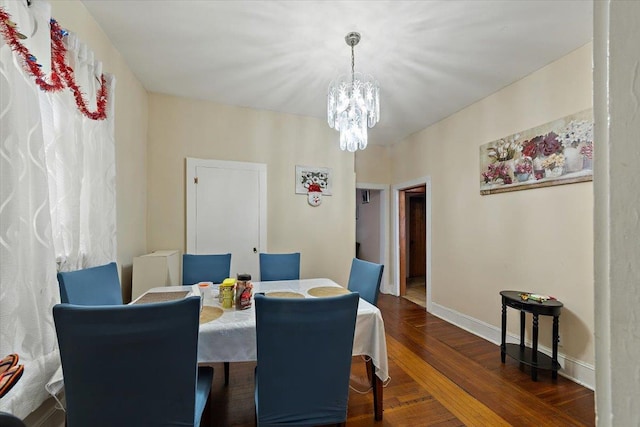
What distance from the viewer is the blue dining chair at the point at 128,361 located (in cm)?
95

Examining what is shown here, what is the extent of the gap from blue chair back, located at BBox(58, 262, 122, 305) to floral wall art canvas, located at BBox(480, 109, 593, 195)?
340cm

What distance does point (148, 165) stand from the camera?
10.3 ft

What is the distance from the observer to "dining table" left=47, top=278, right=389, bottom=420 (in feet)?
4.71

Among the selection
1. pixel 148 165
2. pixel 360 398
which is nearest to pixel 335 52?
pixel 148 165

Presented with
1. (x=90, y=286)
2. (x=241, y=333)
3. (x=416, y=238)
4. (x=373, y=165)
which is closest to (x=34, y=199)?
(x=90, y=286)

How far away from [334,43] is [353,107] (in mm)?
587

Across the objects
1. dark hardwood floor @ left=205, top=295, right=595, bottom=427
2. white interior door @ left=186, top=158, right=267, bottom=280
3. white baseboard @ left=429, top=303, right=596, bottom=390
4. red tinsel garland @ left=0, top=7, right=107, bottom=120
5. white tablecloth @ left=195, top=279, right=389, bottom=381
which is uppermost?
red tinsel garland @ left=0, top=7, right=107, bottom=120

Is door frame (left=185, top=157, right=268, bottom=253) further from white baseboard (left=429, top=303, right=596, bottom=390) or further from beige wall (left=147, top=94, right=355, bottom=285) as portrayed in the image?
white baseboard (left=429, top=303, right=596, bottom=390)

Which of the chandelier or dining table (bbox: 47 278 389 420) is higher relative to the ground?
the chandelier

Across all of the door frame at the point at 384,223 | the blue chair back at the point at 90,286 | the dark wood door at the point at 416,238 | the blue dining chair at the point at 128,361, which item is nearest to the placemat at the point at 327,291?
the blue dining chair at the point at 128,361

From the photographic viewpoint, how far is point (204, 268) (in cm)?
260

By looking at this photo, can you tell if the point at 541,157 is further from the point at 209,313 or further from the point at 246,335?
the point at 209,313

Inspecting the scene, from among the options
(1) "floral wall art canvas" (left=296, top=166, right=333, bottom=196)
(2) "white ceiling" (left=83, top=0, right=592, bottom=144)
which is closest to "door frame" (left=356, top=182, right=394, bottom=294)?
(1) "floral wall art canvas" (left=296, top=166, right=333, bottom=196)

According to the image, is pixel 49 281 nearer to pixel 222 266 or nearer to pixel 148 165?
pixel 222 266
